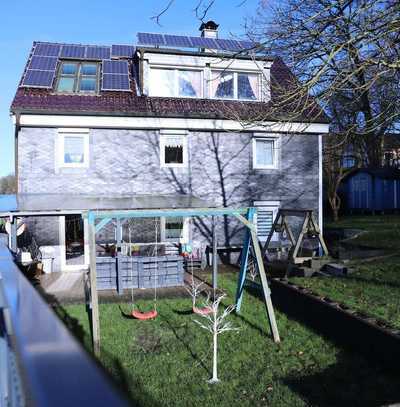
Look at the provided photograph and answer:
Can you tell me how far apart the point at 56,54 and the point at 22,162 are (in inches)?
201

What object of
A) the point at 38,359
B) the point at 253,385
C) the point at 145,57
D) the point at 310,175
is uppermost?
the point at 145,57

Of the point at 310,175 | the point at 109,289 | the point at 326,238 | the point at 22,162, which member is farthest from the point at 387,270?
the point at 22,162

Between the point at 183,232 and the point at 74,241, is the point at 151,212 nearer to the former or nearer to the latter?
the point at 183,232

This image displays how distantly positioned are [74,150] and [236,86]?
656cm

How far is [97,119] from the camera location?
48.9 feet

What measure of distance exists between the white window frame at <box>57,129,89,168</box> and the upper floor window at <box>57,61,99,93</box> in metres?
1.73

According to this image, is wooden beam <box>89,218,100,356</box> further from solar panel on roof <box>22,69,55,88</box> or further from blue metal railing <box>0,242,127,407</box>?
solar panel on roof <box>22,69,55,88</box>

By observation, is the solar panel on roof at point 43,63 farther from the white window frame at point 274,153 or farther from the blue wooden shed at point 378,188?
the blue wooden shed at point 378,188

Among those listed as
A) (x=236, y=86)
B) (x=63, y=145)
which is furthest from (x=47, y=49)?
(x=236, y=86)

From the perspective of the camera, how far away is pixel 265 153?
55.2 feet

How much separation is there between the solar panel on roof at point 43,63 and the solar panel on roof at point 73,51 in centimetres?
55

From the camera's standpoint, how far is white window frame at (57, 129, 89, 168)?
14875mm

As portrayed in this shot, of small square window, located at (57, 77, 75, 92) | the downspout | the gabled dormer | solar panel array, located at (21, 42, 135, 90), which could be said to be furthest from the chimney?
the downspout

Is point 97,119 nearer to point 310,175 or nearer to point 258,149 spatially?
point 258,149
